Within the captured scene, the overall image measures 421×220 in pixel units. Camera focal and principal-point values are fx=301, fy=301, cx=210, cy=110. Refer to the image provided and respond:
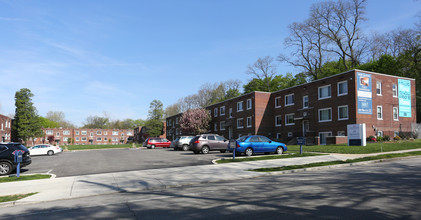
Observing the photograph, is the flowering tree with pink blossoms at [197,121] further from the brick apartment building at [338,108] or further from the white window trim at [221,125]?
the brick apartment building at [338,108]

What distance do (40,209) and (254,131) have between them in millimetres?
35601

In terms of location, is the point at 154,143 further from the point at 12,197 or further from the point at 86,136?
the point at 86,136

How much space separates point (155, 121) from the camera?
250 ft

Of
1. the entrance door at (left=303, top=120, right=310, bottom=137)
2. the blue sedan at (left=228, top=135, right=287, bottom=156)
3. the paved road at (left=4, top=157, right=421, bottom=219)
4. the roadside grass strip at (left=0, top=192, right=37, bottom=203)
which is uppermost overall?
the entrance door at (left=303, top=120, right=310, bottom=137)

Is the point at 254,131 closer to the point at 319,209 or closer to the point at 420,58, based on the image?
the point at 420,58

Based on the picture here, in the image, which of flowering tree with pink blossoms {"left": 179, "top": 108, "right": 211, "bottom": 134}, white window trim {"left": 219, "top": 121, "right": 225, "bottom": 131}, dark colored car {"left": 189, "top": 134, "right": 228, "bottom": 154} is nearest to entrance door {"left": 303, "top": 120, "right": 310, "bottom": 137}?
dark colored car {"left": 189, "top": 134, "right": 228, "bottom": 154}

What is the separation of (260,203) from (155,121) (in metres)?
70.7

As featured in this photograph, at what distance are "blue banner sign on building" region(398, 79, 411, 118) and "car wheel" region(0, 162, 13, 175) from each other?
114ft

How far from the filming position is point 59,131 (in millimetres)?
109062

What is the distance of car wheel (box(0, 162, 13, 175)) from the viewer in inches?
598

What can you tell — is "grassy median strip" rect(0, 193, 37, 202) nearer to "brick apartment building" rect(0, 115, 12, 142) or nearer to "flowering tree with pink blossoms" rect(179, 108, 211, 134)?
"flowering tree with pink blossoms" rect(179, 108, 211, 134)

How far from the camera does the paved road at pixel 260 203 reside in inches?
238

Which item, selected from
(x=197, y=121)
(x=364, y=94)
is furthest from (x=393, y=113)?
(x=197, y=121)

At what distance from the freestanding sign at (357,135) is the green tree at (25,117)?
61905 mm
